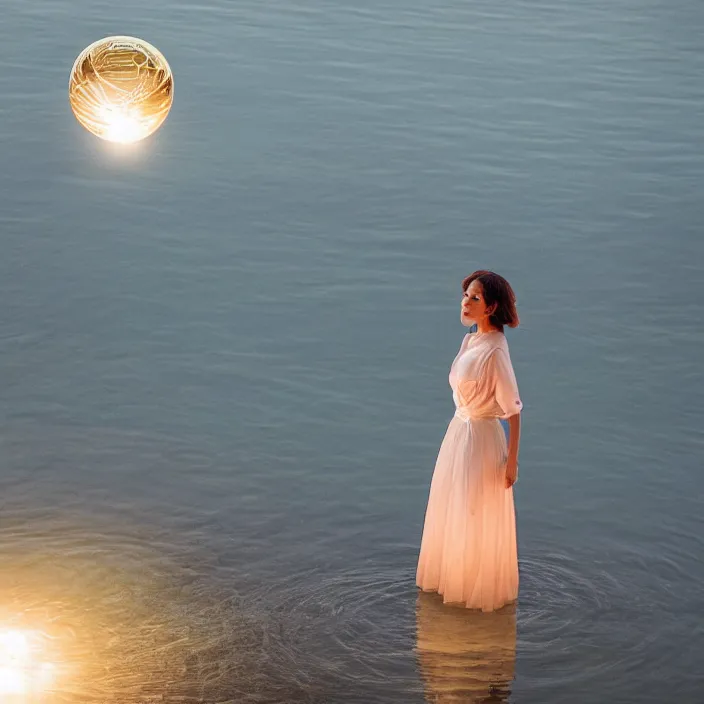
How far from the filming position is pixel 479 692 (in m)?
6.03

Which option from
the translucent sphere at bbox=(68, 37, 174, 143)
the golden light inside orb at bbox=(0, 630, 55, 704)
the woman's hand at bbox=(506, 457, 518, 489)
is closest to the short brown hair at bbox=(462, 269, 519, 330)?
the woman's hand at bbox=(506, 457, 518, 489)

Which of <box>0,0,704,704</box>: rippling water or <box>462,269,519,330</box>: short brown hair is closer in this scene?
<box>462,269,519,330</box>: short brown hair

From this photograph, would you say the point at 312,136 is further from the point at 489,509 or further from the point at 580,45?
the point at 489,509

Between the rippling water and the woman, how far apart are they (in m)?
0.18

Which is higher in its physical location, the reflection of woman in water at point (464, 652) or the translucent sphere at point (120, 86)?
the translucent sphere at point (120, 86)

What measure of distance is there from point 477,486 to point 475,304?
79cm

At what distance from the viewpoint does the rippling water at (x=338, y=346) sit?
646cm

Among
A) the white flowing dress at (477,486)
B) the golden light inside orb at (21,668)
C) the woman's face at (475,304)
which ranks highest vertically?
the woman's face at (475,304)

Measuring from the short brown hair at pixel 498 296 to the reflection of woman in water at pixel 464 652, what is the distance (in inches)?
52.0

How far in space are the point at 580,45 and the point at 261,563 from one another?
400 inches

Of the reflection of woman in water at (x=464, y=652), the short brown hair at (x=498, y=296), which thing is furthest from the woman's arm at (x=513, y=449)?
the reflection of woman in water at (x=464, y=652)

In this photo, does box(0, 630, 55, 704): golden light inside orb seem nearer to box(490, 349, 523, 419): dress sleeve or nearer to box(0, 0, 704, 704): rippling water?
box(0, 0, 704, 704): rippling water

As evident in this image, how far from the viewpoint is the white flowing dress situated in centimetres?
634

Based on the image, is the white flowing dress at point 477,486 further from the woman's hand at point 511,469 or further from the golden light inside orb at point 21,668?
the golden light inside orb at point 21,668
